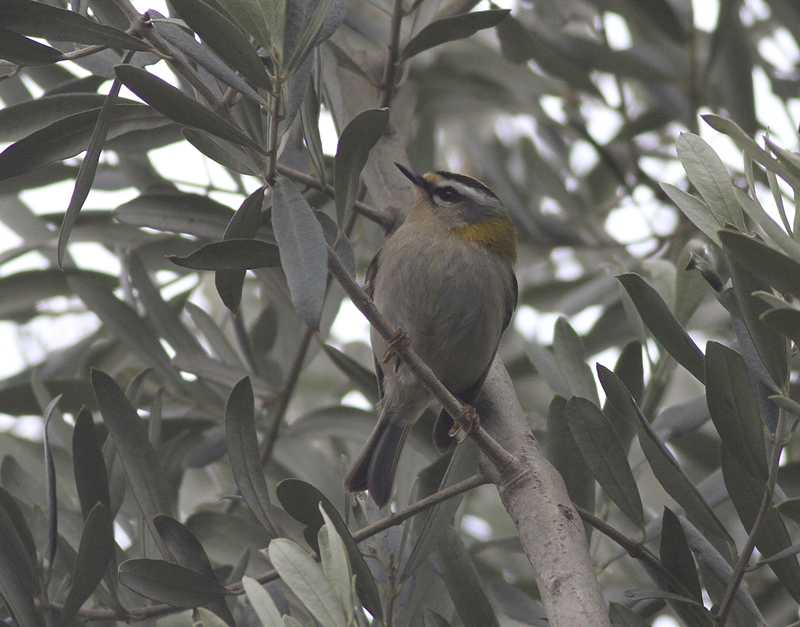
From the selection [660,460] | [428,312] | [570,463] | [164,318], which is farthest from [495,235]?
[660,460]

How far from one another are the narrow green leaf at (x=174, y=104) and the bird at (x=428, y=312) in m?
1.30

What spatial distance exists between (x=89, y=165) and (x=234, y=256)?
349 mm

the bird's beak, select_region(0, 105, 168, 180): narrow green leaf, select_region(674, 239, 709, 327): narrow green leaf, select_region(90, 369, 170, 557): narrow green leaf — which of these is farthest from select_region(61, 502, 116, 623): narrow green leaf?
select_region(674, 239, 709, 327): narrow green leaf

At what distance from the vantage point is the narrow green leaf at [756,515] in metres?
1.82

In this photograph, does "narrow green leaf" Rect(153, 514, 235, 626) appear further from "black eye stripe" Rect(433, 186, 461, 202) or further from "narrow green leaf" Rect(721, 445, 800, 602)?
"black eye stripe" Rect(433, 186, 461, 202)

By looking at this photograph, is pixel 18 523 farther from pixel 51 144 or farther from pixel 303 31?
pixel 303 31

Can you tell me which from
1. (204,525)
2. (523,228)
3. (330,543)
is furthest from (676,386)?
(330,543)

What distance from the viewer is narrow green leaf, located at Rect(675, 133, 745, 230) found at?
168cm

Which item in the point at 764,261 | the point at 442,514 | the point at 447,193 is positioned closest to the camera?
the point at 764,261

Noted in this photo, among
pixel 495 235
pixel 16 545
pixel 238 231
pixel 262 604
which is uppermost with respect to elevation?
pixel 495 235

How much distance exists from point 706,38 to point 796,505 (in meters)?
3.13

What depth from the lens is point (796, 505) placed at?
1.69 metres

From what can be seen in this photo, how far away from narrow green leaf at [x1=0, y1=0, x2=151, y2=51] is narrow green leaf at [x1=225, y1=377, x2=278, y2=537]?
2.50 ft

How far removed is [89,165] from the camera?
1.64 metres
